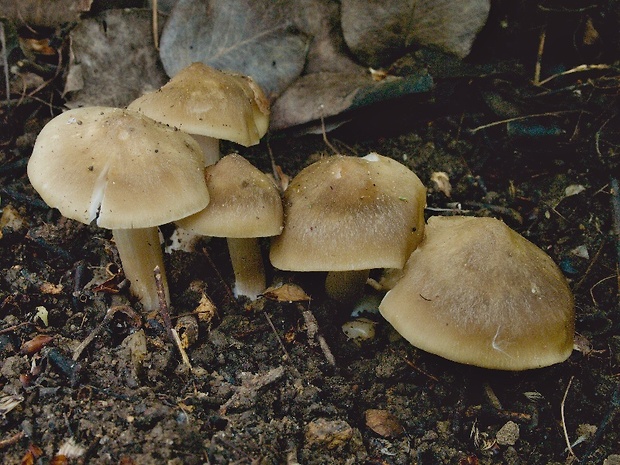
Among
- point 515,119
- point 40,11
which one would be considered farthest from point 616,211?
point 40,11

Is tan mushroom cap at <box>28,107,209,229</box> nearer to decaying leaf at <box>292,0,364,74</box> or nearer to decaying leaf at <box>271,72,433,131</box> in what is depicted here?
decaying leaf at <box>271,72,433,131</box>

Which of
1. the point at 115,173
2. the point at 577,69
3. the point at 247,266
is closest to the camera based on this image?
the point at 115,173

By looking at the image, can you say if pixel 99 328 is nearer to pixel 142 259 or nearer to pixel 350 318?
pixel 142 259

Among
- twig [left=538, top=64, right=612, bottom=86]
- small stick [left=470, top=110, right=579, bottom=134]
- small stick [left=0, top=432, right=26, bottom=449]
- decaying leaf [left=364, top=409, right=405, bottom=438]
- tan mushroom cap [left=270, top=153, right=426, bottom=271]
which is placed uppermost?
twig [left=538, top=64, right=612, bottom=86]

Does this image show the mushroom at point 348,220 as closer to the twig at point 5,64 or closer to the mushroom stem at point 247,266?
the mushroom stem at point 247,266

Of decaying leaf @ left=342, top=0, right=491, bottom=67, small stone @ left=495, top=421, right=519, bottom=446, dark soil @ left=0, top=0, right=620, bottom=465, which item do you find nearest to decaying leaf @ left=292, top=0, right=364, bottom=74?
decaying leaf @ left=342, top=0, right=491, bottom=67

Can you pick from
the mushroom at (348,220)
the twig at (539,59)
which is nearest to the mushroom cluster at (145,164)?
the mushroom at (348,220)
